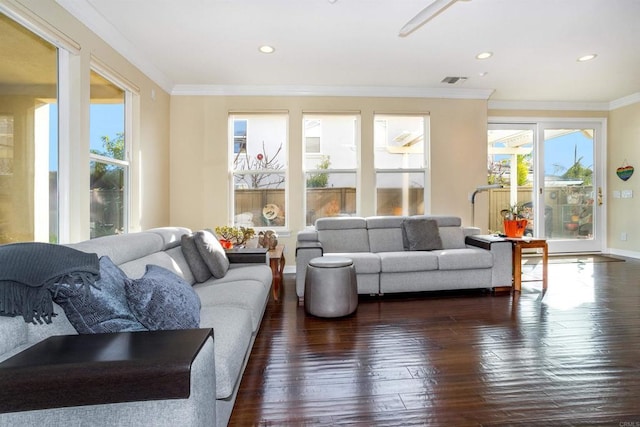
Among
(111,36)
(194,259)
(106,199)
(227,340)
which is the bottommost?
(227,340)

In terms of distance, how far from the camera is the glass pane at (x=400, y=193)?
509 cm

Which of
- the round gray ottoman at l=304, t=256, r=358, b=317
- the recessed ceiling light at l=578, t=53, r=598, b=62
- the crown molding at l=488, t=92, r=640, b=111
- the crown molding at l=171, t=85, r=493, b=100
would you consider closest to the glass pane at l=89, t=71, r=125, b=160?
the crown molding at l=171, t=85, r=493, b=100

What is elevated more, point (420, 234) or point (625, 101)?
point (625, 101)

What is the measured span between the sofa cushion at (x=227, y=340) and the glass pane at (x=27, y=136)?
159cm

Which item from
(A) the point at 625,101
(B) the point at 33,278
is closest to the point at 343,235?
(B) the point at 33,278

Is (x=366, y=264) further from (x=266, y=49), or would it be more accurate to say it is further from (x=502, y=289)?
(x=266, y=49)

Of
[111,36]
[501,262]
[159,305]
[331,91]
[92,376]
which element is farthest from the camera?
[331,91]

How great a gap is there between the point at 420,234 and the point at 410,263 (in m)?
0.61

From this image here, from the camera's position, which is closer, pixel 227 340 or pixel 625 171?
pixel 227 340

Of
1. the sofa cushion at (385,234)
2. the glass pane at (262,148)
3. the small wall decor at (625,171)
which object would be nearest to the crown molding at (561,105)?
the small wall decor at (625,171)

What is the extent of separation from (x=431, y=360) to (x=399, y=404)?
1.85 feet

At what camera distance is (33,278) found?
3.82ft

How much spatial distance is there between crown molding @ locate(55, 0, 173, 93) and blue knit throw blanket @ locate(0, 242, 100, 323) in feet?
8.01

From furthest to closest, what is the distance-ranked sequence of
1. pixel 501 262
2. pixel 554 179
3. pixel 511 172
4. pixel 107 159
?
1. pixel 511 172
2. pixel 554 179
3. pixel 501 262
4. pixel 107 159
